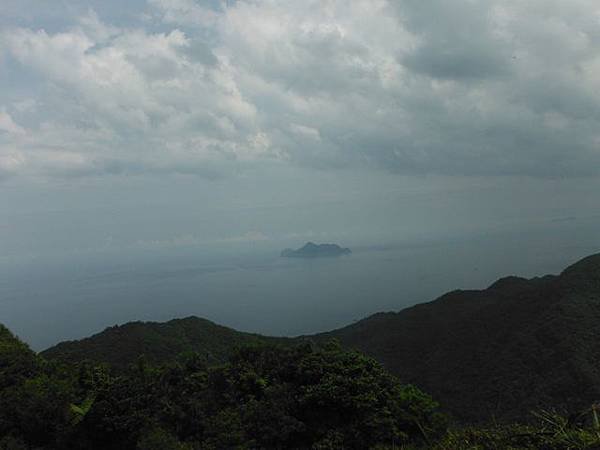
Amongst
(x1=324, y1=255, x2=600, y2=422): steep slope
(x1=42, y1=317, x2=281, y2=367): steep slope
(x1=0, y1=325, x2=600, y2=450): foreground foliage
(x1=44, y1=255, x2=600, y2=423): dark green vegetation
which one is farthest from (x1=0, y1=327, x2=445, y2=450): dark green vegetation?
(x1=42, y1=317, x2=281, y2=367): steep slope

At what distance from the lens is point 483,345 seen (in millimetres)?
45625

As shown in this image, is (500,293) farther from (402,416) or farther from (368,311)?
(368,311)

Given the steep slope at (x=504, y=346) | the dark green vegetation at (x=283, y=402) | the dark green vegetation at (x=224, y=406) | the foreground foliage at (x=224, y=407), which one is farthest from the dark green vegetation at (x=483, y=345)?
the foreground foliage at (x=224, y=407)

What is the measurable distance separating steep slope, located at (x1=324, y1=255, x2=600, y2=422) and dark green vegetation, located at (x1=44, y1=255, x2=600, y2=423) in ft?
0.30

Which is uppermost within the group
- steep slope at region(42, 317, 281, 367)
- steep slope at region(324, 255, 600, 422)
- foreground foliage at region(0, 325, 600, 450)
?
foreground foliage at region(0, 325, 600, 450)

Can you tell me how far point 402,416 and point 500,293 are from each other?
49.9 m

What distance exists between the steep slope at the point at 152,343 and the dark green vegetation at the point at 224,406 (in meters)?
21.4

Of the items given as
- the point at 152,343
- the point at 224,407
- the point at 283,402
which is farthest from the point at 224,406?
the point at 152,343

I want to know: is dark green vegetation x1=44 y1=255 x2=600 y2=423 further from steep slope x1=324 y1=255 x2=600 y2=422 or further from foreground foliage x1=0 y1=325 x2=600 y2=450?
foreground foliage x1=0 y1=325 x2=600 y2=450

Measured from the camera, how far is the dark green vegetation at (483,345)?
1383 inches

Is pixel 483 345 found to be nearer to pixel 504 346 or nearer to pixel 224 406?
pixel 504 346

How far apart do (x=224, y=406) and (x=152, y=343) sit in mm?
33196

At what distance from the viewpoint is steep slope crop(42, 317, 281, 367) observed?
142 ft

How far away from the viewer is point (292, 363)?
1969cm
